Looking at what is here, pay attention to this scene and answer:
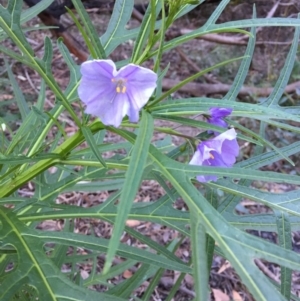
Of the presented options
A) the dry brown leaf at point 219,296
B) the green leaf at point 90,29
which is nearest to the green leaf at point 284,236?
the green leaf at point 90,29

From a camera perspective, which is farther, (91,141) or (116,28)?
(116,28)

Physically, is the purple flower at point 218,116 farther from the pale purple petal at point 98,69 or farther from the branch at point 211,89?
the branch at point 211,89

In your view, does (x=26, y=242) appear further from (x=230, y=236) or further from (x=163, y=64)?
(x=163, y=64)

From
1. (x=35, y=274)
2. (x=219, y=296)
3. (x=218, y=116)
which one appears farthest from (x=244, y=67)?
(x=219, y=296)

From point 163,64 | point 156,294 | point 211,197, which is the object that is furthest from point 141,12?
point 211,197

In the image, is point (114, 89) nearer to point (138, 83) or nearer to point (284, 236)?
point (138, 83)

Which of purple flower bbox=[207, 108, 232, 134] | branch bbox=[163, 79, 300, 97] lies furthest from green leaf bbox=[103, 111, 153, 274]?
branch bbox=[163, 79, 300, 97]

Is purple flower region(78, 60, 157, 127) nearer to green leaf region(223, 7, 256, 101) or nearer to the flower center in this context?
the flower center
